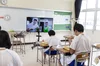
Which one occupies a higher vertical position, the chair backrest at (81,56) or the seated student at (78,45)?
the seated student at (78,45)

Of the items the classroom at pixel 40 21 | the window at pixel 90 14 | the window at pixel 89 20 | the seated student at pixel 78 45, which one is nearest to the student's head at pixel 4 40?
the seated student at pixel 78 45

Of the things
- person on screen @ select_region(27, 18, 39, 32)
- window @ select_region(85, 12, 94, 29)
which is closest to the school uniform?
person on screen @ select_region(27, 18, 39, 32)

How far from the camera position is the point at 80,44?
2404 mm

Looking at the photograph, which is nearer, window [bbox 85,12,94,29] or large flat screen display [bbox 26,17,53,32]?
large flat screen display [bbox 26,17,53,32]

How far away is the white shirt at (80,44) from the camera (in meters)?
2.39

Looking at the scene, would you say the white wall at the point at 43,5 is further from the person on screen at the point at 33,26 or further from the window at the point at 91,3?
the window at the point at 91,3

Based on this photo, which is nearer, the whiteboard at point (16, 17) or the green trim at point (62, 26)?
the whiteboard at point (16, 17)

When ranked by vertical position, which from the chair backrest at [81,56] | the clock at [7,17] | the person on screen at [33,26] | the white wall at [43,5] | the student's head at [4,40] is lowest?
the chair backrest at [81,56]

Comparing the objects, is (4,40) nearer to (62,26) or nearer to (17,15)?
(17,15)

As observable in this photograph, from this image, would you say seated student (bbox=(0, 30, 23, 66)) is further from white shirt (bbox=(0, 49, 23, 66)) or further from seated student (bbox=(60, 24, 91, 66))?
seated student (bbox=(60, 24, 91, 66))

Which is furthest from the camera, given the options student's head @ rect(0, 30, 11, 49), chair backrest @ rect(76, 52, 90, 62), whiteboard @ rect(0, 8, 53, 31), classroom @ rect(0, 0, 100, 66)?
whiteboard @ rect(0, 8, 53, 31)

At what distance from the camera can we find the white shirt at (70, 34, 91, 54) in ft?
7.83

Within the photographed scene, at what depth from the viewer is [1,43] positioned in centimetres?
151

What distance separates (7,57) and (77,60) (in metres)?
1.41
